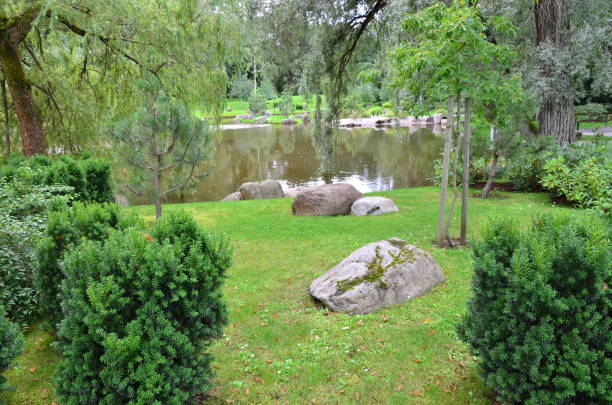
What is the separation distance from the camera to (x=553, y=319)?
Result: 2924 mm

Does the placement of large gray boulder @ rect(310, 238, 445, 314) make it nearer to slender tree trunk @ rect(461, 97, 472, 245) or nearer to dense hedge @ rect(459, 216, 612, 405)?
slender tree trunk @ rect(461, 97, 472, 245)

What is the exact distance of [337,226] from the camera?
948 cm

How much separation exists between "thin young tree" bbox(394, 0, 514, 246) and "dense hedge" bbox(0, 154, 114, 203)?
5702 millimetres

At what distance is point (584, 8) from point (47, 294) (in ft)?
49.6

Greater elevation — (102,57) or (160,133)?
(102,57)

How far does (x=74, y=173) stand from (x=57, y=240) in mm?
3816

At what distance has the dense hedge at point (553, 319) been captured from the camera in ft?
9.44

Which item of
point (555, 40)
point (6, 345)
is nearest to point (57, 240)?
point (6, 345)

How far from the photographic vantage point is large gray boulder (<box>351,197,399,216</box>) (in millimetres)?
10523

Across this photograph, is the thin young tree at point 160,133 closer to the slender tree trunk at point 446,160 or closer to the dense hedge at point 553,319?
the slender tree trunk at point 446,160

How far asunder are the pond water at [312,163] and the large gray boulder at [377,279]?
24.6ft

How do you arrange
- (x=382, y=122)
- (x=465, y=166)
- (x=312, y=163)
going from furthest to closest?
(x=382, y=122) < (x=312, y=163) < (x=465, y=166)

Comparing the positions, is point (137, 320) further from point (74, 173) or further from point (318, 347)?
point (74, 173)

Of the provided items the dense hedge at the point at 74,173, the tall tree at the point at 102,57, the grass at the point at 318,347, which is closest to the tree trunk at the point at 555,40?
the grass at the point at 318,347
